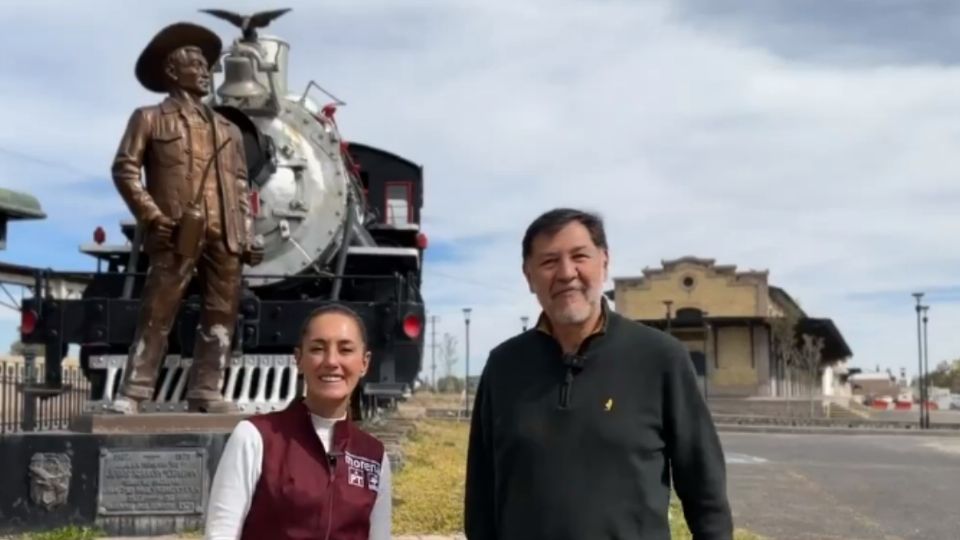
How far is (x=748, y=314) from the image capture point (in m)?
47.4

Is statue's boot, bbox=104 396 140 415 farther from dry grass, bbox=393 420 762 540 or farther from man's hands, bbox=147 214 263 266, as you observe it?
dry grass, bbox=393 420 762 540

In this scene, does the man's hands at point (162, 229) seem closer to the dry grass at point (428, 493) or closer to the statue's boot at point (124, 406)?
the statue's boot at point (124, 406)

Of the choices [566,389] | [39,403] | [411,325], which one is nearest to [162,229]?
[411,325]

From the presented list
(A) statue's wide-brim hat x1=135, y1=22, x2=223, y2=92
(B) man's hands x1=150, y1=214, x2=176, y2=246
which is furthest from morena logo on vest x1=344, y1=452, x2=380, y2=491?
(A) statue's wide-brim hat x1=135, y1=22, x2=223, y2=92

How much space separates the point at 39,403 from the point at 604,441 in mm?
12008

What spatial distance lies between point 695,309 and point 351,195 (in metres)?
38.8

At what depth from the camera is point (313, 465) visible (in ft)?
8.57

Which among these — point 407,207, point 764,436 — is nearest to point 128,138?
point 407,207

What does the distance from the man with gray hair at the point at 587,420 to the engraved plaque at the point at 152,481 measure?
12.1 ft

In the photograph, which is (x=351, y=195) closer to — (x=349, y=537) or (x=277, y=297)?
(x=277, y=297)

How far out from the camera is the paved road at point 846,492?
794cm

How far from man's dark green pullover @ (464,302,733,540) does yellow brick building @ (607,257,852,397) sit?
139 ft

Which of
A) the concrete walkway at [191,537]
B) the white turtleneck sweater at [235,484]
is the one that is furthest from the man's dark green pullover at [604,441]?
the concrete walkway at [191,537]

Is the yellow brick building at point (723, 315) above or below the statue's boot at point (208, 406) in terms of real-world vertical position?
above
